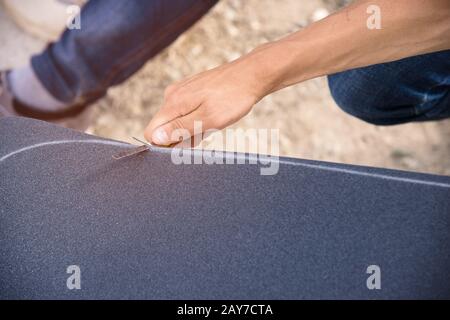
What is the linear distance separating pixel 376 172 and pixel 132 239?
28 centimetres

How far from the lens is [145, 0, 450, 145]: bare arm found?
0.65 m

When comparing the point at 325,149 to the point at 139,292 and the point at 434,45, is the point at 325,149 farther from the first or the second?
the point at 139,292

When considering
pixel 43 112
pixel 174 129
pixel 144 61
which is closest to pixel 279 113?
pixel 144 61

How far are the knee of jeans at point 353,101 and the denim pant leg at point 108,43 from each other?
323 millimetres

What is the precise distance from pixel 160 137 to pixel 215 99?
0.09m

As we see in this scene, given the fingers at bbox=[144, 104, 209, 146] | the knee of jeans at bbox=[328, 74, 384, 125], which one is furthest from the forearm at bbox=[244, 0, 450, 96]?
the knee of jeans at bbox=[328, 74, 384, 125]

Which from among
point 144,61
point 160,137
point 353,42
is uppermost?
point 144,61

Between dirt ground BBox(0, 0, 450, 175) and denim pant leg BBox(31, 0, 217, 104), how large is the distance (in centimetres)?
11

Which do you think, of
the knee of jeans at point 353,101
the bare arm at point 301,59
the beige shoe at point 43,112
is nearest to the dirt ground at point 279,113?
the beige shoe at point 43,112

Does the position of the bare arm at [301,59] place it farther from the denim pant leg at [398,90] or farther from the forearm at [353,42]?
the denim pant leg at [398,90]

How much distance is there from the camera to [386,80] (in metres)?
0.90

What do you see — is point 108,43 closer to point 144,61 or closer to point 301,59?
point 144,61

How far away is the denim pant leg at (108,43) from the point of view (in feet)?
3.64

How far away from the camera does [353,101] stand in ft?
3.20
